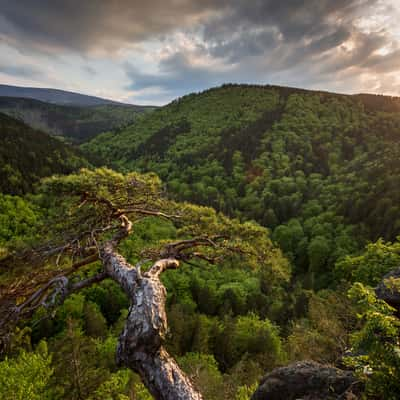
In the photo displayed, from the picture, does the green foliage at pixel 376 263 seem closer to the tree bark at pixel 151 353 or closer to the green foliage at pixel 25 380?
the tree bark at pixel 151 353

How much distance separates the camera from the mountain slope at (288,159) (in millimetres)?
47469

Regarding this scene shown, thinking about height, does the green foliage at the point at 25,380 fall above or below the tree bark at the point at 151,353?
below

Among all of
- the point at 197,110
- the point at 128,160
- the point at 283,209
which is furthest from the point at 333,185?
the point at 197,110

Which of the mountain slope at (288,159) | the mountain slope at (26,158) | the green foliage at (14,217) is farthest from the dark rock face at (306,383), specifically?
the mountain slope at (288,159)

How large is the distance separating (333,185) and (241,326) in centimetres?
4903

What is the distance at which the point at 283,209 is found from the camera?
196ft

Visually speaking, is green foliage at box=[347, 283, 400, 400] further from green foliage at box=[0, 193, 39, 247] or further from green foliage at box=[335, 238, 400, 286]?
green foliage at box=[0, 193, 39, 247]

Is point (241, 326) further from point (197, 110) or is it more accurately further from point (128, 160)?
point (197, 110)

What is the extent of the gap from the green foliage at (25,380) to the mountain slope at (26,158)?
2625cm

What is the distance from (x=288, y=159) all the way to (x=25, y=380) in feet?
275

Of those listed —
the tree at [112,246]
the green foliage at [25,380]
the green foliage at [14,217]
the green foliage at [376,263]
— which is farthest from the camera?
the green foliage at [14,217]

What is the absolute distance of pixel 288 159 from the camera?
268 feet

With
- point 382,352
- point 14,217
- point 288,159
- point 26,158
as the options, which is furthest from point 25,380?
point 288,159

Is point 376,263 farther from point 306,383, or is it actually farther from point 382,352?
point 382,352
